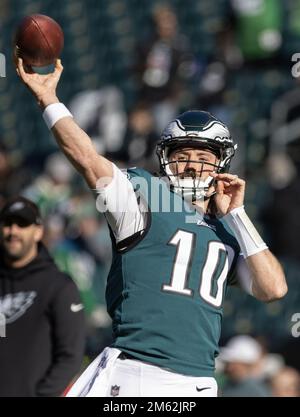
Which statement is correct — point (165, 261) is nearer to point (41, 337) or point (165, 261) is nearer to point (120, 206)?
point (120, 206)

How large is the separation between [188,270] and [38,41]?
1152 mm

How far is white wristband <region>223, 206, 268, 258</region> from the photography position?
15.2ft

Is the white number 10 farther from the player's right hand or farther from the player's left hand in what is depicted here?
the player's right hand

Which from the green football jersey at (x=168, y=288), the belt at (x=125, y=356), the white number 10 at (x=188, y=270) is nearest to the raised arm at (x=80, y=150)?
the green football jersey at (x=168, y=288)

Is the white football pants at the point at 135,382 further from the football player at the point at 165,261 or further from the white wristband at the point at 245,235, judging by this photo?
the white wristband at the point at 245,235

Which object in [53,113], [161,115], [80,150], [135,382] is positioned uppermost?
[161,115]

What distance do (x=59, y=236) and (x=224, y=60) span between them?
261 centimetres

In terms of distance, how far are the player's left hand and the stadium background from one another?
379 cm

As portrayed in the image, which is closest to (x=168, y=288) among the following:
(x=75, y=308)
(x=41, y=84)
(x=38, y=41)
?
(x=41, y=84)

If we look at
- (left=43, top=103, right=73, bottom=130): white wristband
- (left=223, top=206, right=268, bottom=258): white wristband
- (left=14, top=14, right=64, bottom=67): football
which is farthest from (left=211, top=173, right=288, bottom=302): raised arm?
(left=14, top=14, right=64, bottom=67): football

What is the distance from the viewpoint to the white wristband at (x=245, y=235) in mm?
4625

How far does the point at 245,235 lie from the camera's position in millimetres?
4625

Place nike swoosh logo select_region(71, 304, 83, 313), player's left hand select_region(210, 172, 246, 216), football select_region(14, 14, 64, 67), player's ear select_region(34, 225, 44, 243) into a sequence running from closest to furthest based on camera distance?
football select_region(14, 14, 64, 67)
player's left hand select_region(210, 172, 246, 216)
nike swoosh logo select_region(71, 304, 83, 313)
player's ear select_region(34, 225, 44, 243)
